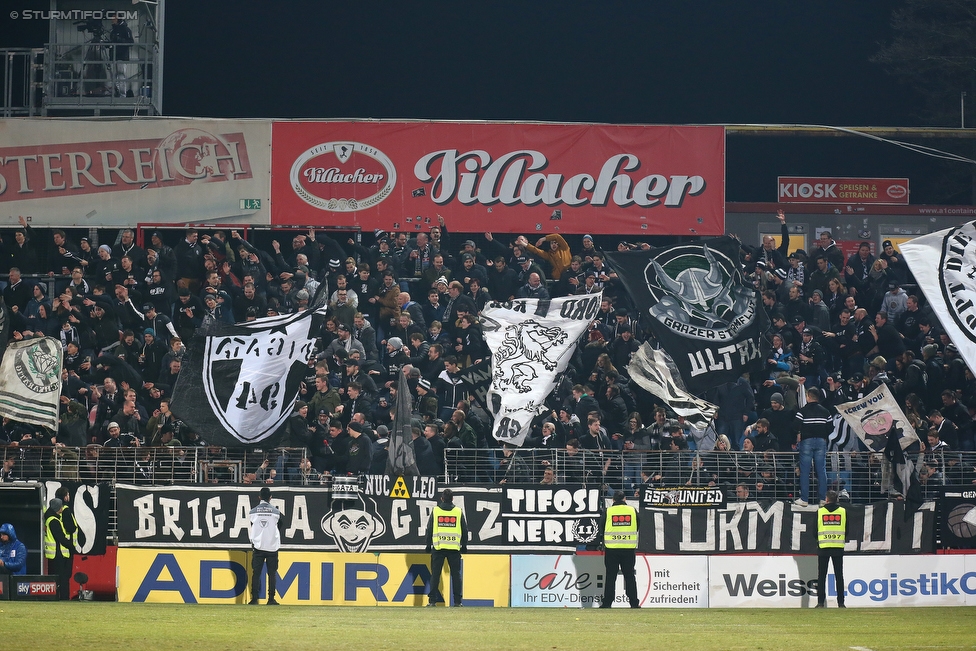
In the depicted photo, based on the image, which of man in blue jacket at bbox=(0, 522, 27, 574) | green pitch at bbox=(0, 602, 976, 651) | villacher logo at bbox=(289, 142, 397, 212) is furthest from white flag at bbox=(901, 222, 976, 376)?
man in blue jacket at bbox=(0, 522, 27, 574)

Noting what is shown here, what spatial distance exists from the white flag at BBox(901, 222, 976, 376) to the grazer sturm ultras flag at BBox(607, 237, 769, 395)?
316 cm

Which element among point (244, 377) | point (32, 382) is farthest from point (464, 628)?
point (32, 382)

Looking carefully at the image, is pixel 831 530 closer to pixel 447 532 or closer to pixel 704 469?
pixel 704 469

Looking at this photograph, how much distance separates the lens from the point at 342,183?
27766mm

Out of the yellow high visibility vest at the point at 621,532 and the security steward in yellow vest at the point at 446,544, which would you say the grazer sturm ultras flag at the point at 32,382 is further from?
the yellow high visibility vest at the point at 621,532

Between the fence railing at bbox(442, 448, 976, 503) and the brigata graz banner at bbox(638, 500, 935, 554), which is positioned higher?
the fence railing at bbox(442, 448, 976, 503)

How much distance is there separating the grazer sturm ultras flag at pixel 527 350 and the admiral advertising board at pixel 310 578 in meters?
3.17

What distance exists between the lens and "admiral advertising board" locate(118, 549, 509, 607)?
18.5 meters

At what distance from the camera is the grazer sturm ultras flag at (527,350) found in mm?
21234

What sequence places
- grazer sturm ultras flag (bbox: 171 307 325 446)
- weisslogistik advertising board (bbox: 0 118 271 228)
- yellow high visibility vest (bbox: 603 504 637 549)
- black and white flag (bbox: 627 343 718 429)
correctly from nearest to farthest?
yellow high visibility vest (bbox: 603 504 637 549) < grazer sturm ultras flag (bbox: 171 307 325 446) < black and white flag (bbox: 627 343 718 429) < weisslogistik advertising board (bbox: 0 118 271 228)

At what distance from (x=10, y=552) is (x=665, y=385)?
11.3 m

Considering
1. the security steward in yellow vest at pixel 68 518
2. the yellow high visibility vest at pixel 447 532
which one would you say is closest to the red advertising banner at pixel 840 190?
the yellow high visibility vest at pixel 447 532

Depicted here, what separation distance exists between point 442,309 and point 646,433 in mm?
5083

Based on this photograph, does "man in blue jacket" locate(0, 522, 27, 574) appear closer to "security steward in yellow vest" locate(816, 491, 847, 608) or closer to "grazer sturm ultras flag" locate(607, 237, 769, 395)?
"grazer sturm ultras flag" locate(607, 237, 769, 395)
